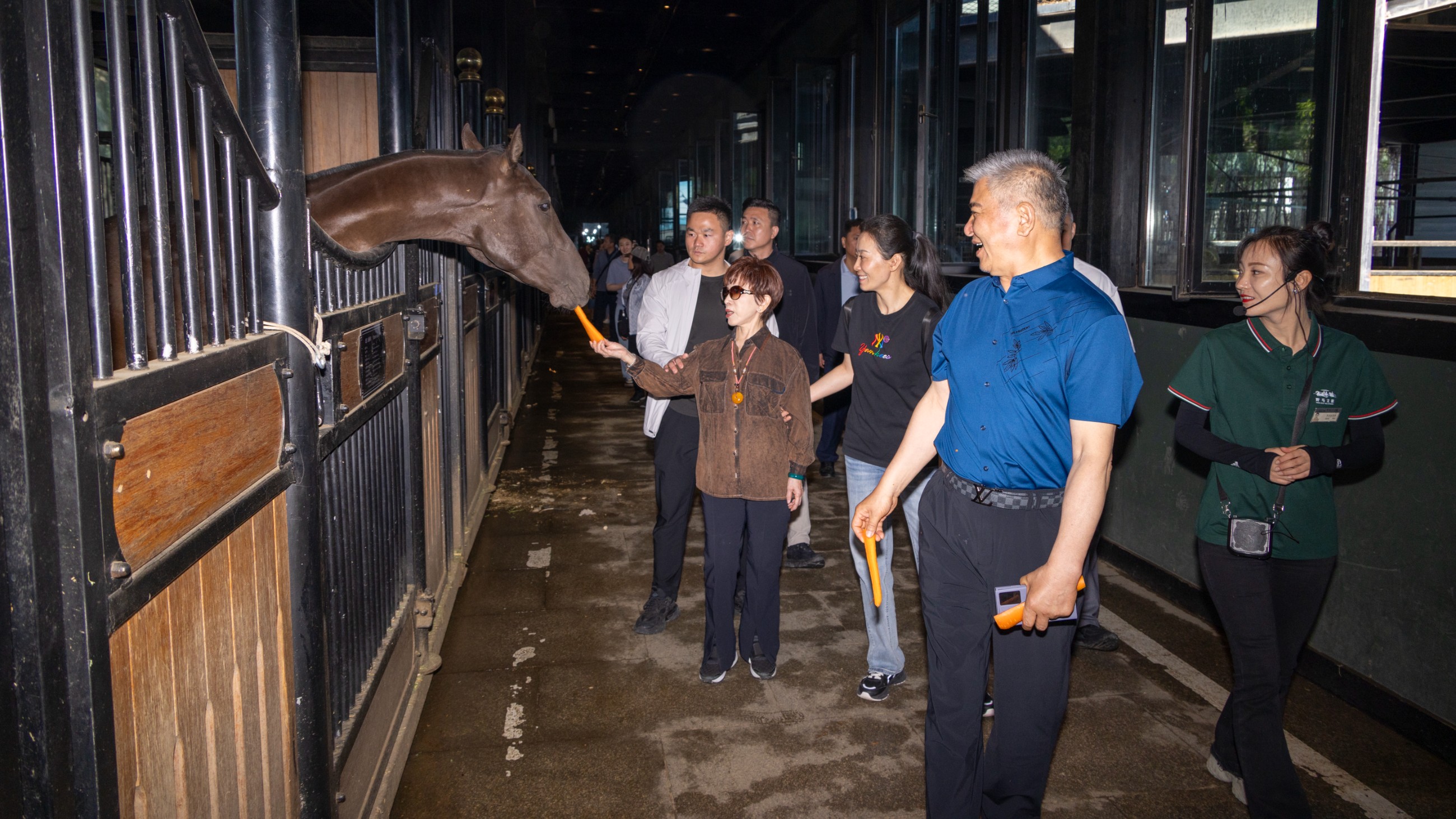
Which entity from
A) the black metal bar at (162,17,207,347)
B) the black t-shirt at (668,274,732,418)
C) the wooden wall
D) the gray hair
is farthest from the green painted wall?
the wooden wall

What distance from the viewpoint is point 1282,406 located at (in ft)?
9.95

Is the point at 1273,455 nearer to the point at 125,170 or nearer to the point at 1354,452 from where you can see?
the point at 1354,452

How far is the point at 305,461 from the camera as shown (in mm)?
2174

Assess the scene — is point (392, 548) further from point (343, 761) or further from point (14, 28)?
point (14, 28)

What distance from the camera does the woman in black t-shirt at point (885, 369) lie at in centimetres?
379

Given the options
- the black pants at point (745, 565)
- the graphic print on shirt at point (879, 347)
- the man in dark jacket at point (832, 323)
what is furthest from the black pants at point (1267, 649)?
the man in dark jacket at point (832, 323)

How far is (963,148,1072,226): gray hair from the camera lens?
7.88 ft

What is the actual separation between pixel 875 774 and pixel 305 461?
2.15 m

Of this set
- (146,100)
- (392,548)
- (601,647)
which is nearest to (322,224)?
(392,548)

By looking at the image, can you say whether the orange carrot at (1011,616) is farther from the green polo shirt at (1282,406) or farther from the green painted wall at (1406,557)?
the green painted wall at (1406,557)

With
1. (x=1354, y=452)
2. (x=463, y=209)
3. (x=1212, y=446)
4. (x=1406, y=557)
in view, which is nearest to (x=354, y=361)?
(x=463, y=209)

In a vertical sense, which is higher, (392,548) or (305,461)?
(305,461)

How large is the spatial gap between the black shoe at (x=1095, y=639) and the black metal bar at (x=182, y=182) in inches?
152

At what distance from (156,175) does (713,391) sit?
2.53 metres
